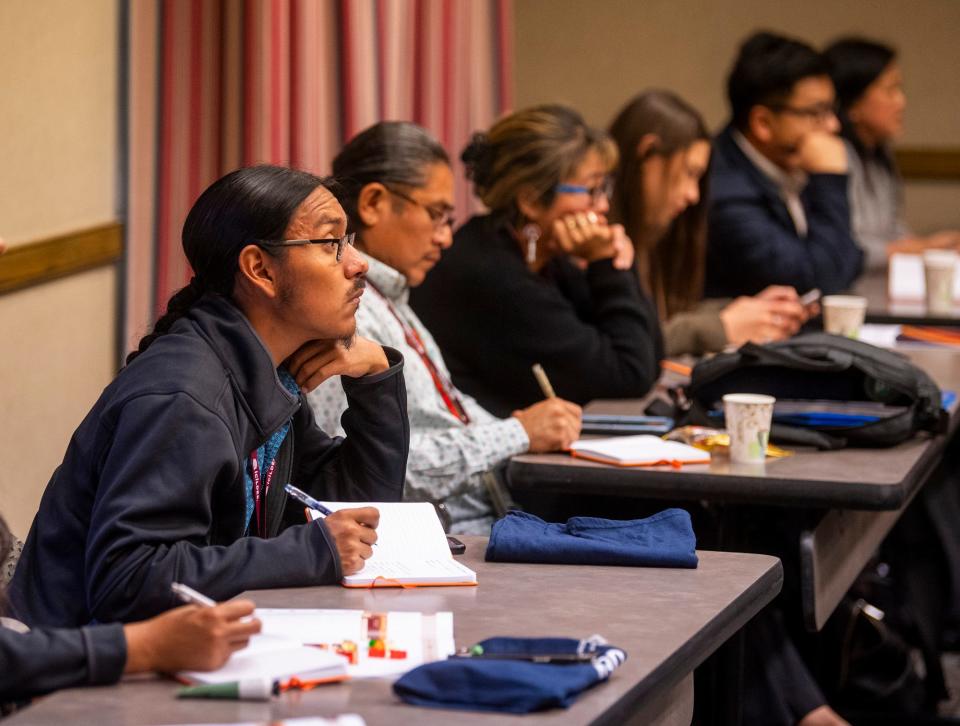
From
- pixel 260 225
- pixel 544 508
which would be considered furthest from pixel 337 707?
pixel 544 508

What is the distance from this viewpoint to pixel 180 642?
1.36m

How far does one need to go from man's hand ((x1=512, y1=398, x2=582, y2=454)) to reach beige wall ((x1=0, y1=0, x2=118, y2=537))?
941 millimetres

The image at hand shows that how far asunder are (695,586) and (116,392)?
684mm

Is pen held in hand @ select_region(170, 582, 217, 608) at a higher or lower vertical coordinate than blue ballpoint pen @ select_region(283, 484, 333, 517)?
higher

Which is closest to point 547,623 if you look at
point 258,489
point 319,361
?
point 258,489

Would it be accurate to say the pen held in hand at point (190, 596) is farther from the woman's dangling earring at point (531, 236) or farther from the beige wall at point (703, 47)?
the beige wall at point (703, 47)

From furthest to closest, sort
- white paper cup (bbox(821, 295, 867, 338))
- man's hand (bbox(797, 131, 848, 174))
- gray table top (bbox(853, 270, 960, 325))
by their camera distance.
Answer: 1. man's hand (bbox(797, 131, 848, 174))
2. gray table top (bbox(853, 270, 960, 325))
3. white paper cup (bbox(821, 295, 867, 338))

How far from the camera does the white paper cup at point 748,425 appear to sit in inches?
93.5

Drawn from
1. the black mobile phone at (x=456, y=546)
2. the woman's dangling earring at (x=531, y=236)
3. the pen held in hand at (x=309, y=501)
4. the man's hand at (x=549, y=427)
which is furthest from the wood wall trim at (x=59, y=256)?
the black mobile phone at (x=456, y=546)

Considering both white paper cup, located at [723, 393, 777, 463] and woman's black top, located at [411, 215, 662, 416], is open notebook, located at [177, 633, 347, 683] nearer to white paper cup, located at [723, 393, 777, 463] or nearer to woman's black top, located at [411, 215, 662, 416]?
white paper cup, located at [723, 393, 777, 463]

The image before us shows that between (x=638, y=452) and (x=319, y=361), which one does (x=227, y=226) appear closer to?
(x=319, y=361)

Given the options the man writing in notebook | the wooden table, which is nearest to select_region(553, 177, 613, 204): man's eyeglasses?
the man writing in notebook

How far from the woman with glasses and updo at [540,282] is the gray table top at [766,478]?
1.52 feet

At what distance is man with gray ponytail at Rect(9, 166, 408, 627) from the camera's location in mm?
1585
